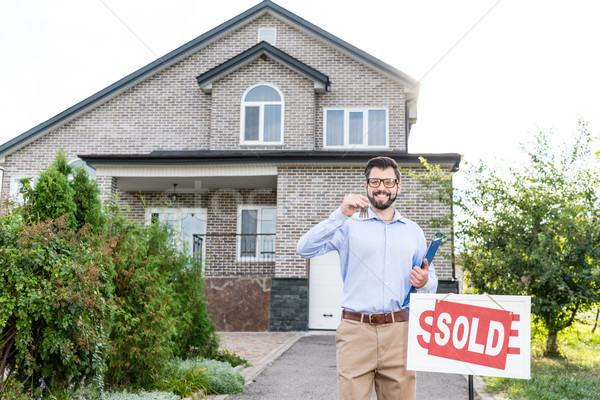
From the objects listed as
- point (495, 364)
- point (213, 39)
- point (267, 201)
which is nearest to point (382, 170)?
point (495, 364)

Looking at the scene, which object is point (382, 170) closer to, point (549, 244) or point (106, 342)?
point (106, 342)

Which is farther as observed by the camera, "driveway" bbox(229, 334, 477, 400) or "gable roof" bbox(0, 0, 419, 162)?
"gable roof" bbox(0, 0, 419, 162)

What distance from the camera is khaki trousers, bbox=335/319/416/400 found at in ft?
9.80

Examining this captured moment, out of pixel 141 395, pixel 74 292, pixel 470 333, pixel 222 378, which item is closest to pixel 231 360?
pixel 222 378

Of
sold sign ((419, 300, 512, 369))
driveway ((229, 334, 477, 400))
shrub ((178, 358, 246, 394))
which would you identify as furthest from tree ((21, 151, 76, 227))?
sold sign ((419, 300, 512, 369))

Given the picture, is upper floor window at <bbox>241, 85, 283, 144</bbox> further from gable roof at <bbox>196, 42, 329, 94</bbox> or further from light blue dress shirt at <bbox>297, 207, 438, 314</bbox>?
light blue dress shirt at <bbox>297, 207, 438, 314</bbox>

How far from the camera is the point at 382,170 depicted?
311 cm

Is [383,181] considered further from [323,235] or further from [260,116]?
[260,116]

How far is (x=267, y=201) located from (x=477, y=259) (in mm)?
6999

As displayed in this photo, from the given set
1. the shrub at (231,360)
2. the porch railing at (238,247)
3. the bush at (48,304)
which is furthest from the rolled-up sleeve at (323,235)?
the porch railing at (238,247)

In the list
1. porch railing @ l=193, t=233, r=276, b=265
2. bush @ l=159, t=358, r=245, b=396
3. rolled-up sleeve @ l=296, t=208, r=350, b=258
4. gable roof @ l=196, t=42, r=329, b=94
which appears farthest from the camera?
gable roof @ l=196, t=42, r=329, b=94

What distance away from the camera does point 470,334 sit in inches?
121

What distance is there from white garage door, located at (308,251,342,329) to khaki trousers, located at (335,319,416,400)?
10351 mm

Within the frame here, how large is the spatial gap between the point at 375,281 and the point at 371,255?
0.15m
